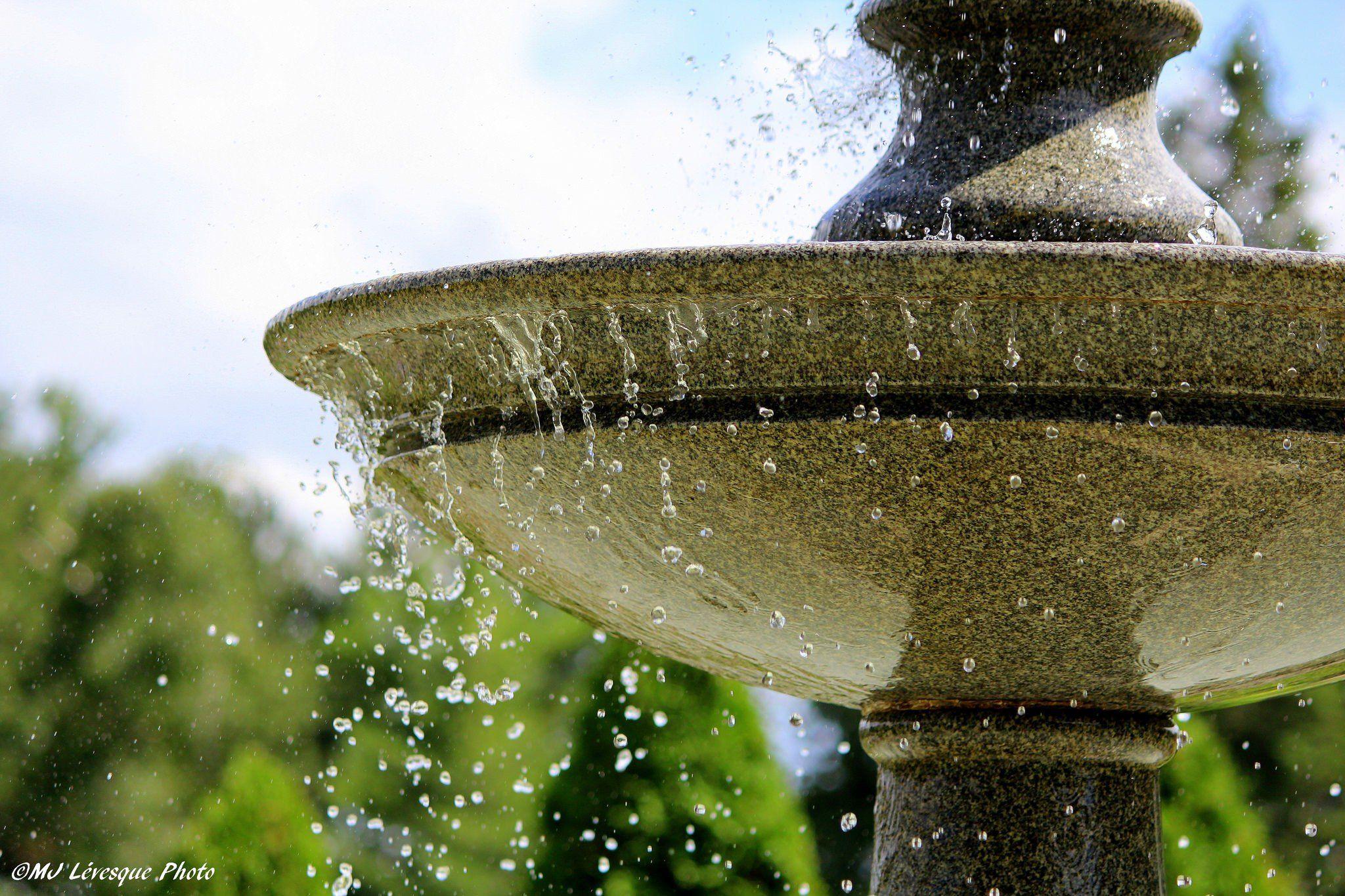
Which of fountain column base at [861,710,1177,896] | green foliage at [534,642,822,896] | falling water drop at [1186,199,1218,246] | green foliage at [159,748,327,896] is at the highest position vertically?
falling water drop at [1186,199,1218,246]

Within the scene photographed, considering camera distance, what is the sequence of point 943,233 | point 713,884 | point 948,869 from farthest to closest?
point 713,884 < point 943,233 < point 948,869

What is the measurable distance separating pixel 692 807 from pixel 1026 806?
4.83m

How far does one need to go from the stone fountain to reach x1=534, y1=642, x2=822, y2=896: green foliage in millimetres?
4444

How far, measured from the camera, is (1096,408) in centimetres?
183

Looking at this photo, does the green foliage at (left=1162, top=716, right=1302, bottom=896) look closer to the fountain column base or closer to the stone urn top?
the fountain column base

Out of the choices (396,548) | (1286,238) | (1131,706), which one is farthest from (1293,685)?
(1286,238)

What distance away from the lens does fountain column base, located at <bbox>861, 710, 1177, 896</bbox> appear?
245 centimetres

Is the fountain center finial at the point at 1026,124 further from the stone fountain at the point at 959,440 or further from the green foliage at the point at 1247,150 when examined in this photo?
the green foliage at the point at 1247,150

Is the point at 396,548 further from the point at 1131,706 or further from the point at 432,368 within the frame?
the point at 1131,706

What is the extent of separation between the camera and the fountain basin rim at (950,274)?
5.52ft

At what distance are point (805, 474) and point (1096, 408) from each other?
409mm

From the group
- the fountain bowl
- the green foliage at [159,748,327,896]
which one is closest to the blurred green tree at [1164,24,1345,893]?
the green foliage at [159,748,327,896]

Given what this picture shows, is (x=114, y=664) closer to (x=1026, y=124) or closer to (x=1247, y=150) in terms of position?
(x=1247, y=150)

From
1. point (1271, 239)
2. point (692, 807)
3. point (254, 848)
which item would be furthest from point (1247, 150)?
point (254, 848)
